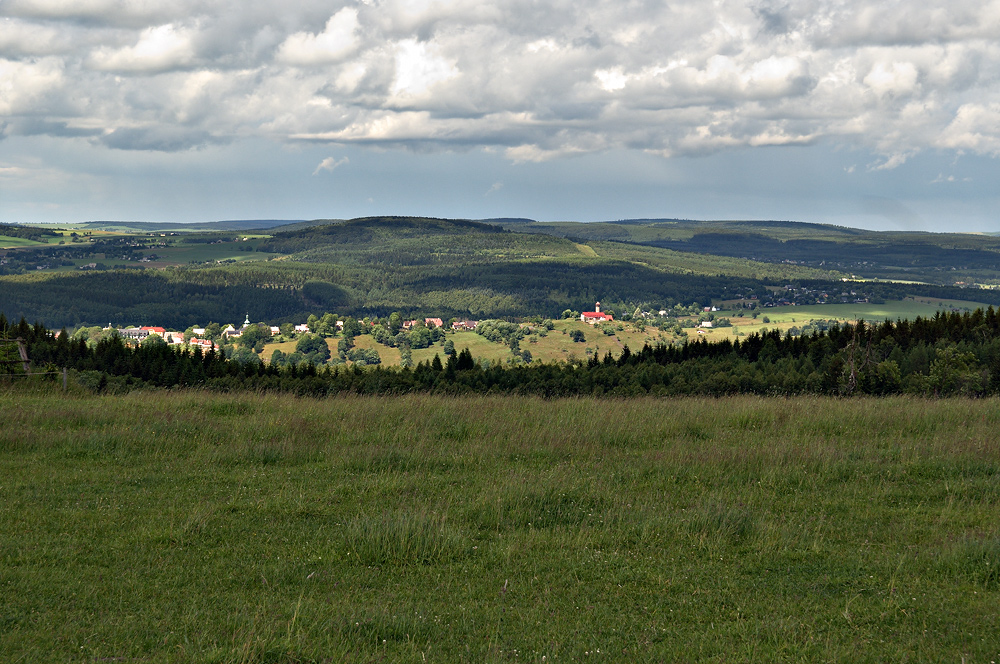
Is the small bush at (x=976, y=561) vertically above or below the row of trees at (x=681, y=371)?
above

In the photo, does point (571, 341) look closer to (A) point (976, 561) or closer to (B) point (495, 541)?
(B) point (495, 541)

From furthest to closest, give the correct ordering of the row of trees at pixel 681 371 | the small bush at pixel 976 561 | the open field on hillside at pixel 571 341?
the open field on hillside at pixel 571 341 → the row of trees at pixel 681 371 → the small bush at pixel 976 561

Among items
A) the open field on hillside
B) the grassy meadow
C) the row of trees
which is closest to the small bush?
the grassy meadow

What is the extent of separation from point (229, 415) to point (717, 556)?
12.7 meters

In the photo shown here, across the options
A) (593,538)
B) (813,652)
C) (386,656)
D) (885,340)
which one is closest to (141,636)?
(386,656)

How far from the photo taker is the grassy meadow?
647 centimetres

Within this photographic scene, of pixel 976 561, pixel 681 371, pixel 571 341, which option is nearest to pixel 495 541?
A: pixel 976 561

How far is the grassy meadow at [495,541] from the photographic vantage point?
647 cm

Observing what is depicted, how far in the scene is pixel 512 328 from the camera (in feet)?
564

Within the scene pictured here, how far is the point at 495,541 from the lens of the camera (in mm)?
9008

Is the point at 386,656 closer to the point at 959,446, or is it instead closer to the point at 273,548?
the point at 273,548

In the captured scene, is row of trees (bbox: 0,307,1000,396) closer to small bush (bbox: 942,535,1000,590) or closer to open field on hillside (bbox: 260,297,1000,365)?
small bush (bbox: 942,535,1000,590)

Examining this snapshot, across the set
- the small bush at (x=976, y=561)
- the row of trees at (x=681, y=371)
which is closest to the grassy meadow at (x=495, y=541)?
the small bush at (x=976, y=561)

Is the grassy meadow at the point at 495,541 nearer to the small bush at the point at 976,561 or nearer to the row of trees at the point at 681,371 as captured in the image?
the small bush at the point at 976,561
